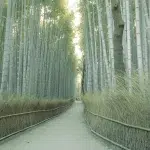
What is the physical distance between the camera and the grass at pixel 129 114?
19.1 feet

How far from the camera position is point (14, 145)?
8.29m

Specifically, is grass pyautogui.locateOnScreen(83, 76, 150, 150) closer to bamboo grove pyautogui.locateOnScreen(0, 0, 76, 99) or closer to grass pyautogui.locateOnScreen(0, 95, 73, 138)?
grass pyautogui.locateOnScreen(0, 95, 73, 138)

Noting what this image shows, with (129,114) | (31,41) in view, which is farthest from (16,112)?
(31,41)

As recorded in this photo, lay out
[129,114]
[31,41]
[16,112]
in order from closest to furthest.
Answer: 1. [129,114]
2. [16,112]
3. [31,41]

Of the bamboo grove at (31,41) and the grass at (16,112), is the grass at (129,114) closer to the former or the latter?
the grass at (16,112)

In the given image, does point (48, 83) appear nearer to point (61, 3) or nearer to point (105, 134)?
point (61, 3)

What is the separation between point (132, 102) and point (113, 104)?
163cm

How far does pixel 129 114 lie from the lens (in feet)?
22.2

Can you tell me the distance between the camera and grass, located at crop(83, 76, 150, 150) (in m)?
5.82

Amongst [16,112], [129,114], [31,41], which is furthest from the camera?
[31,41]

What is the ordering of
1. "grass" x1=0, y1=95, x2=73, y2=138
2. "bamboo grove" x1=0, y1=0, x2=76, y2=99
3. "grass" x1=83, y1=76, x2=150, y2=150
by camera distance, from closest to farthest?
"grass" x1=83, y1=76, x2=150, y2=150
"grass" x1=0, y1=95, x2=73, y2=138
"bamboo grove" x1=0, y1=0, x2=76, y2=99

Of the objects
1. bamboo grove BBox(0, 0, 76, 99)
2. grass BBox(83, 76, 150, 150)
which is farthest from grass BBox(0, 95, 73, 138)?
grass BBox(83, 76, 150, 150)

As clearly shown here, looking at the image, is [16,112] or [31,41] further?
[31,41]

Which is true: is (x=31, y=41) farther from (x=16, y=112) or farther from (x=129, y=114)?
(x=129, y=114)
